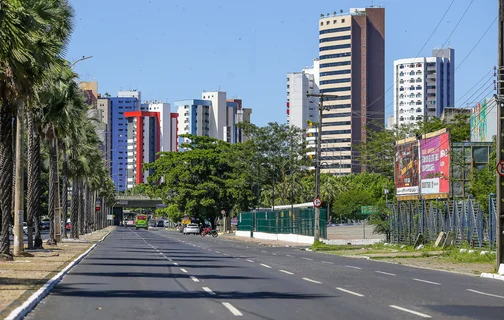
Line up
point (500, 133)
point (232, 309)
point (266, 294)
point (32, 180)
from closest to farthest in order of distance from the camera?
point (232, 309)
point (266, 294)
point (500, 133)
point (32, 180)

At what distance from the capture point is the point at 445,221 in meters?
48.3

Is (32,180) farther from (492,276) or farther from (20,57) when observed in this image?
(492,276)

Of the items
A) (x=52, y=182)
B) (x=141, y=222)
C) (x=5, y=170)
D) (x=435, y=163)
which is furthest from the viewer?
(x=141, y=222)

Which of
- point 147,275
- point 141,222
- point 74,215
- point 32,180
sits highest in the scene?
point 32,180

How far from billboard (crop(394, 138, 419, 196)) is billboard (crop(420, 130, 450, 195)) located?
1.26 m

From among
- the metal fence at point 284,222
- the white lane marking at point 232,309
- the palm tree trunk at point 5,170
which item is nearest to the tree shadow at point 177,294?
the white lane marking at point 232,309

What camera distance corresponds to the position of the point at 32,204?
4434 cm

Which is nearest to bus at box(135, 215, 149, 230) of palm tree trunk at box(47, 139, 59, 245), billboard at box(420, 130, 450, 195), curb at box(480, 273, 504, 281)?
palm tree trunk at box(47, 139, 59, 245)

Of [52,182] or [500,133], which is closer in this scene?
[500,133]

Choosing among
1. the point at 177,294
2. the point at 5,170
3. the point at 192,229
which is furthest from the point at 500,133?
the point at 192,229

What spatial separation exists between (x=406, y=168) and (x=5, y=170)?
30904mm

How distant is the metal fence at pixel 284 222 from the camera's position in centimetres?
6775

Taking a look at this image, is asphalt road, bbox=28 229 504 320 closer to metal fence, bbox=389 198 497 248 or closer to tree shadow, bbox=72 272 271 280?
tree shadow, bbox=72 272 271 280

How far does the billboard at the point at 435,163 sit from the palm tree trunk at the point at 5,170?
2576cm
